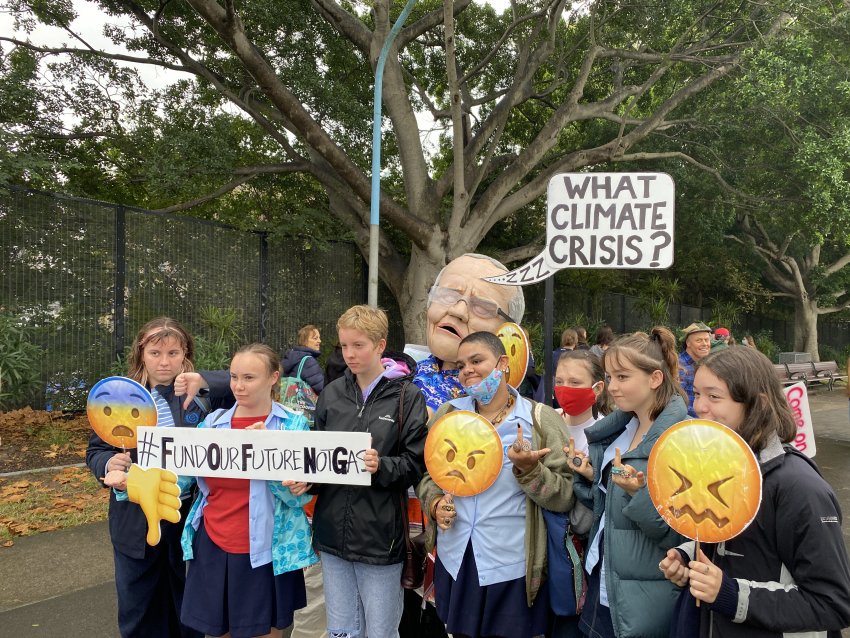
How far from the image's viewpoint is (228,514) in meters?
2.59

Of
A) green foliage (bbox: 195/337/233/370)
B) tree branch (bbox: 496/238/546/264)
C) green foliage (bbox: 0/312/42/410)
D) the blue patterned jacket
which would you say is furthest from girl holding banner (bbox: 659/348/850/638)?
tree branch (bbox: 496/238/546/264)

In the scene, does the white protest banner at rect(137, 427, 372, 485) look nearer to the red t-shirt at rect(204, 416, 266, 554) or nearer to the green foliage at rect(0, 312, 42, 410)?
the red t-shirt at rect(204, 416, 266, 554)

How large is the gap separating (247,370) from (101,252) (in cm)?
735

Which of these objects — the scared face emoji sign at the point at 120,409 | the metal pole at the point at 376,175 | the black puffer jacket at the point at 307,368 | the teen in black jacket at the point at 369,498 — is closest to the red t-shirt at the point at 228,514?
the teen in black jacket at the point at 369,498

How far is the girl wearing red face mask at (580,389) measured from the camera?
314cm

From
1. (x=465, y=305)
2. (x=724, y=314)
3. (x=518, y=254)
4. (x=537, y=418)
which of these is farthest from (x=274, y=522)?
(x=724, y=314)

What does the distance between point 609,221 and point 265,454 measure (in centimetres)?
240

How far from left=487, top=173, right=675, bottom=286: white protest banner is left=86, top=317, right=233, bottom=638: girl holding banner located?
2068 millimetres

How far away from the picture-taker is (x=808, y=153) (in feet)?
30.7

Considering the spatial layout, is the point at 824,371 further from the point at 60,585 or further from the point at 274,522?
the point at 60,585

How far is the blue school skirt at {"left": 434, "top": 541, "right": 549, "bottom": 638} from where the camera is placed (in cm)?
240

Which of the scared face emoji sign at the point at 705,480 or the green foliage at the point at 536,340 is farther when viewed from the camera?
the green foliage at the point at 536,340

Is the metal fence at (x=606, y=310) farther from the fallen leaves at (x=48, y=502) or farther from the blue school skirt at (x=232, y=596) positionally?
the blue school skirt at (x=232, y=596)

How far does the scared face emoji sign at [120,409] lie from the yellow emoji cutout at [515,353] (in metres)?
1.89
